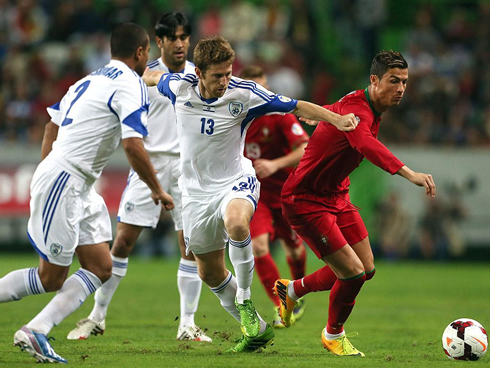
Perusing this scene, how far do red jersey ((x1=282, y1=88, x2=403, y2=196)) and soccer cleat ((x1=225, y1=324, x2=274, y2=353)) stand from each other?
1.30 m

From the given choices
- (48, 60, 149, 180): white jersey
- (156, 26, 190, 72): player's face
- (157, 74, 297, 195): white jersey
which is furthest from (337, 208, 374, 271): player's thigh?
(156, 26, 190, 72): player's face

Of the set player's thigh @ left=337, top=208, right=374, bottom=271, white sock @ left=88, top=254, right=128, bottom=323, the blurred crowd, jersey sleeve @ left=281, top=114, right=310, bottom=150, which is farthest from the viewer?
the blurred crowd

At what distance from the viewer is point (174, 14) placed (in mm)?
8516

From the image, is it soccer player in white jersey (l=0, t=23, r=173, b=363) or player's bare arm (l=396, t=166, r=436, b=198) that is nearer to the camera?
player's bare arm (l=396, t=166, r=436, b=198)

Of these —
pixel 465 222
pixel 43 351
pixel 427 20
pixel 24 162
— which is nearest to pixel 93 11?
pixel 24 162

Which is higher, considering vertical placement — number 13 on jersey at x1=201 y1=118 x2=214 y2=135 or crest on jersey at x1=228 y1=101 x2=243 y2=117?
crest on jersey at x1=228 y1=101 x2=243 y2=117

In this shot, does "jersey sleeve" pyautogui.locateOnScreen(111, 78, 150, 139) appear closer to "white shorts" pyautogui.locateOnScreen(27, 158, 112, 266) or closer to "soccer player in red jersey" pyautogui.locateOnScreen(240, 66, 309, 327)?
"white shorts" pyautogui.locateOnScreen(27, 158, 112, 266)

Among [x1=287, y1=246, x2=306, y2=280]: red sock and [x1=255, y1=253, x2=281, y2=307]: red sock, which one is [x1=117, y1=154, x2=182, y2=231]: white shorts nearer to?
[x1=255, y1=253, x2=281, y2=307]: red sock

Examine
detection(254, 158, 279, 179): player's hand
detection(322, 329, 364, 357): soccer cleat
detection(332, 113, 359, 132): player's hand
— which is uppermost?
detection(332, 113, 359, 132): player's hand

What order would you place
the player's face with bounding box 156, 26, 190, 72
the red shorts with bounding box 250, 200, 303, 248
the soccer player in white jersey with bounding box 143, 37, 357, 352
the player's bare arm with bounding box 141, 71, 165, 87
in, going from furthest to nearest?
the red shorts with bounding box 250, 200, 303, 248, the player's face with bounding box 156, 26, 190, 72, the player's bare arm with bounding box 141, 71, 165, 87, the soccer player in white jersey with bounding box 143, 37, 357, 352

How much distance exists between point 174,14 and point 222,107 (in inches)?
80.6

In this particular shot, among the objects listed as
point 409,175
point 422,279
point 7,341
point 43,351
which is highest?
point 409,175

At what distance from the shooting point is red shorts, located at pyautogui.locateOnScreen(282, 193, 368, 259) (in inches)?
280

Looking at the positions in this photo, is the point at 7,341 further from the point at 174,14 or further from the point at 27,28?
the point at 27,28
